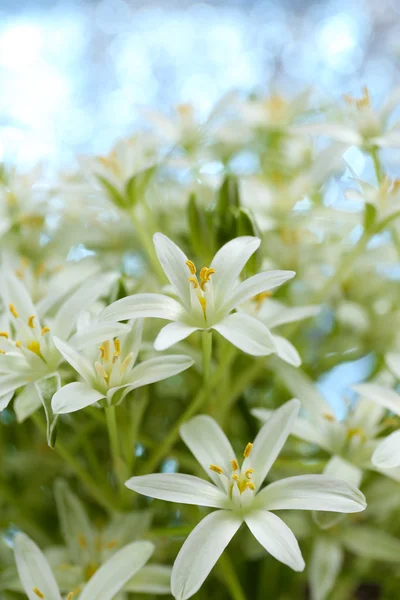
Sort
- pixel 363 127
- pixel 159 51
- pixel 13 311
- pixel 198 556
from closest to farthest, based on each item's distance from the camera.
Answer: pixel 198 556 → pixel 13 311 → pixel 363 127 → pixel 159 51

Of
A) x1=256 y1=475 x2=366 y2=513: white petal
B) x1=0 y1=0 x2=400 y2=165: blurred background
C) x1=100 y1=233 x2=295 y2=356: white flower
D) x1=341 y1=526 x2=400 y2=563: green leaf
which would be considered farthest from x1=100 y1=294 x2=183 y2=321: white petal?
x1=0 y1=0 x2=400 y2=165: blurred background

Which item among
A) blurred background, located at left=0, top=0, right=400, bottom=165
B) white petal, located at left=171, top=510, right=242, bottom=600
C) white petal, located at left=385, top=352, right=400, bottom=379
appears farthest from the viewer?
blurred background, located at left=0, top=0, right=400, bottom=165

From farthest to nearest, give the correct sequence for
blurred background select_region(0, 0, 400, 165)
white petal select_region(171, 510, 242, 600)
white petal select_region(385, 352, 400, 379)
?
blurred background select_region(0, 0, 400, 165), white petal select_region(385, 352, 400, 379), white petal select_region(171, 510, 242, 600)

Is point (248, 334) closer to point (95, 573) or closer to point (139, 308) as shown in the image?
point (139, 308)

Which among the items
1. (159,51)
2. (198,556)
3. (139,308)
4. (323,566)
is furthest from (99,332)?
(159,51)

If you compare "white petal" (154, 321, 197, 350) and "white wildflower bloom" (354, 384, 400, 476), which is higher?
"white petal" (154, 321, 197, 350)

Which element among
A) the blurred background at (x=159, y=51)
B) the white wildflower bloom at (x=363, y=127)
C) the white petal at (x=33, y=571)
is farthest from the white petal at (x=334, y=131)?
the blurred background at (x=159, y=51)

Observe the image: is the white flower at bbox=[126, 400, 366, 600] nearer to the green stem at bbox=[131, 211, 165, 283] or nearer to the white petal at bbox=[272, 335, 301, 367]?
the white petal at bbox=[272, 335, 301, 367]

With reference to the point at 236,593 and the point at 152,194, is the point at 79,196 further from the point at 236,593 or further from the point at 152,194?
the point at 236,593
